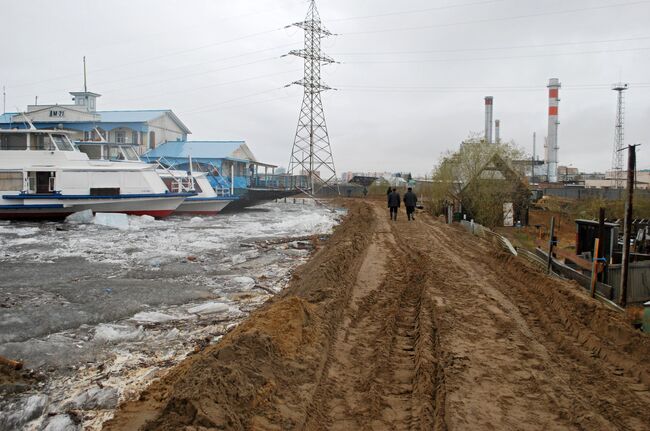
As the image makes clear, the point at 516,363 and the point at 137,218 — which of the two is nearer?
the point at 516,363

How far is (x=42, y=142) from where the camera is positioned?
83.5 ft

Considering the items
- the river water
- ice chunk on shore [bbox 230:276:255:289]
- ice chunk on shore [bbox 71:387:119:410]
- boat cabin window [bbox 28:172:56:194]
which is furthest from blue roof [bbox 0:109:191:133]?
ice chunk on shore [bbox 71:387:119:410]

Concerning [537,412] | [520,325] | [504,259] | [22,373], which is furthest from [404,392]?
→ [504,259]

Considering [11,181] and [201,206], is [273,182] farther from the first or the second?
[11,181]

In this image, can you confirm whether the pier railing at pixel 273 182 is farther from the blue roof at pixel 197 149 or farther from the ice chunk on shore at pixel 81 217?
the ice chunk on shore at pixel 81 217

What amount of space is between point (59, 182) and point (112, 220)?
439 centimetres

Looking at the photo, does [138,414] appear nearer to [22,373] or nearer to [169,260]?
[22,373]

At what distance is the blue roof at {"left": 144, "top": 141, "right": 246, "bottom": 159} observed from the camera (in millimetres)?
45281

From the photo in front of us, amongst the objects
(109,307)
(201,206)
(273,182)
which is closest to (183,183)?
(201,206)

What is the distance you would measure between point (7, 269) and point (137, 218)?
13.4 metres

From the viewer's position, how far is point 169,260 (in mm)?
12898

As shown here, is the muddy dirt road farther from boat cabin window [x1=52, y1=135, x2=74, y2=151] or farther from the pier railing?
the pier railing

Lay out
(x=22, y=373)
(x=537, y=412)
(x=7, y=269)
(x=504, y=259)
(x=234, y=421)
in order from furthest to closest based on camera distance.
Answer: (x=504, y=259) → (x=7, y=269) → (x=22, y=373) → (x=537, y=412) → (x=234, y=421)

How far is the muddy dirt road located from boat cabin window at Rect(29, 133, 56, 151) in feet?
69.9
